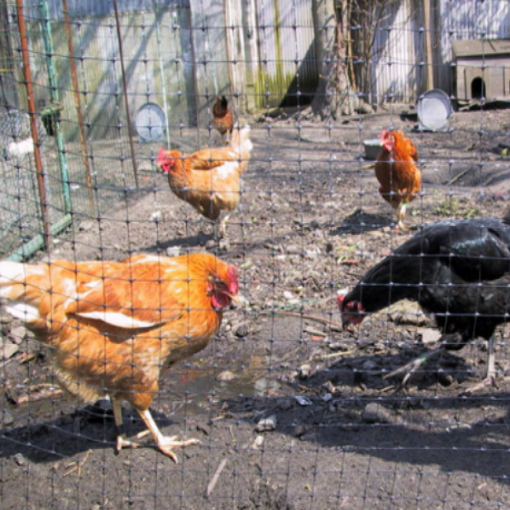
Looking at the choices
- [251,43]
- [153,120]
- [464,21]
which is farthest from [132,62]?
[464,21]

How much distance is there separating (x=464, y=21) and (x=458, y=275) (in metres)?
10.9

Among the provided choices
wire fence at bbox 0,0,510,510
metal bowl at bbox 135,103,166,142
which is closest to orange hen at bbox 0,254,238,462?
wire fence at bbox 0,0,510,510

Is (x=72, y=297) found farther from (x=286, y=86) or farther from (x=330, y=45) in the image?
(x=286, y=86)

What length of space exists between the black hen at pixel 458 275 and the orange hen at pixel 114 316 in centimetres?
105

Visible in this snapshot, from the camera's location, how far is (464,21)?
13.0 meters

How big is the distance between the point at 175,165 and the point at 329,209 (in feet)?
7.07

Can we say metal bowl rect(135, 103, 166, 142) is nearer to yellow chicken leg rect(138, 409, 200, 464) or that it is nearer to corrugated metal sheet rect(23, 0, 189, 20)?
corrugated metal sheet rect(23, 0, 189, 20)

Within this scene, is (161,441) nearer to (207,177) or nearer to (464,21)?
(207,177)

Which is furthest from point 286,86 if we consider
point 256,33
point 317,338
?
point 317,338

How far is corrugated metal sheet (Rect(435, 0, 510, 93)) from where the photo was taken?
41.9 ft

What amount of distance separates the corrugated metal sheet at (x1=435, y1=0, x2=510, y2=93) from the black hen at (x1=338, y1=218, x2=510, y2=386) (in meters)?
A: 9.74

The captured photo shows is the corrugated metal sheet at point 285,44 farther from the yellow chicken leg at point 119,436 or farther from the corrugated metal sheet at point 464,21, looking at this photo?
the yellow chicken leg at point 119,436

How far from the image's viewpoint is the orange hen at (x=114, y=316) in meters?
3.10

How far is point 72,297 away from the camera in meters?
3.10
